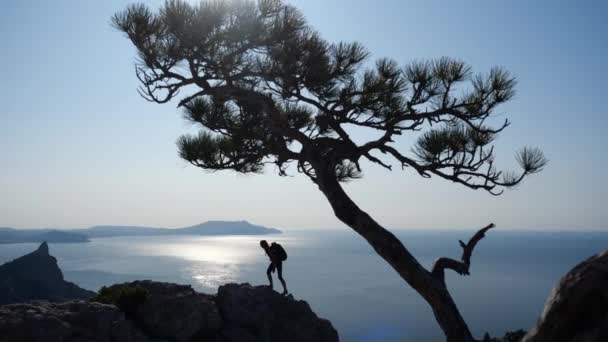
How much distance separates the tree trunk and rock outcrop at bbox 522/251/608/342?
168 inches

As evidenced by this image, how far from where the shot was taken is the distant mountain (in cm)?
6856

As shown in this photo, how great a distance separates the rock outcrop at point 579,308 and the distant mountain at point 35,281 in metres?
76.1

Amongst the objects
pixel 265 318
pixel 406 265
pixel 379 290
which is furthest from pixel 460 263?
pixel 379 290

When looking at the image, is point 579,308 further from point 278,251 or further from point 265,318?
point 278,251

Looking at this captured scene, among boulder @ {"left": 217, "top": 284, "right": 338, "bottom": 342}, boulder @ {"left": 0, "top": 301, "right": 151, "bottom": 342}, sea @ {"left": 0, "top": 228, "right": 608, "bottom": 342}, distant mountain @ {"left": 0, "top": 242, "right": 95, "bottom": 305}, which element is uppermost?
boulder @ {"left": 0, "top": 301, "right": 151, "bottom": 342}

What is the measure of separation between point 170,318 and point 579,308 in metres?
8.22

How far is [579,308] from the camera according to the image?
99.0 inches

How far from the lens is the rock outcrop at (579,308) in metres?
2.42

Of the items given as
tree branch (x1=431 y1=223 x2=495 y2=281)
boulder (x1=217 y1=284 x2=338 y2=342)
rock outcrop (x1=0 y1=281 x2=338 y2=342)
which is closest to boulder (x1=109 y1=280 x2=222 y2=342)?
rock outcrop (x1=0 y1=281 x2=338 y2=342)

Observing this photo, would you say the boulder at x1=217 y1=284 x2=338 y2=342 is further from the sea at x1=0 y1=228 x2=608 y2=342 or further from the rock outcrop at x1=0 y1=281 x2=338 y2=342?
the sea at x1=0 y1=228 x2=608 y2=342

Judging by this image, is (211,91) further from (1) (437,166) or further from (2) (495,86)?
(2) (495,86)

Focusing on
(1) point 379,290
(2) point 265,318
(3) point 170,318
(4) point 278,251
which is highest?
(4) point 278,251

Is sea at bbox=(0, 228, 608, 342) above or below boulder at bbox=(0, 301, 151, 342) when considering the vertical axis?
below

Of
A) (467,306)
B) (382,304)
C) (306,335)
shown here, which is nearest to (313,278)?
(382,304)
